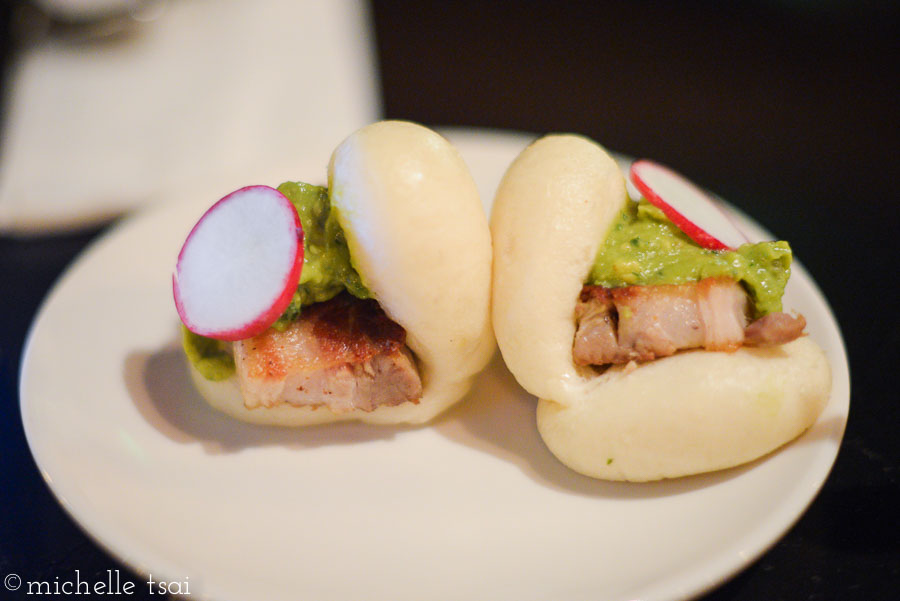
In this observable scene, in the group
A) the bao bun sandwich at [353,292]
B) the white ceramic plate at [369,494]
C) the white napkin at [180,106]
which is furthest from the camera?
the white napkin at [180,106]

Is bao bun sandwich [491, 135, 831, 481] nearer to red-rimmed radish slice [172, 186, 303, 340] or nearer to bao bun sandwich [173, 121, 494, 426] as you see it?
bao bun sandwich [173, 121, 494, 426]

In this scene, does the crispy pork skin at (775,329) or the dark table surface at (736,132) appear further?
the dark table surface at (736,132)

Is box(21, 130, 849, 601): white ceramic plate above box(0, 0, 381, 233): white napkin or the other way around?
the other way around

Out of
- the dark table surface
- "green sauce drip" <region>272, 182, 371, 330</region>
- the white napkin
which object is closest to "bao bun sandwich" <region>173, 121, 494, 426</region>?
"green sauce drip" <region>272, 182, 371, 330</region>

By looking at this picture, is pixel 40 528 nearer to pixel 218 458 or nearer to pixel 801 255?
pixel 218 458

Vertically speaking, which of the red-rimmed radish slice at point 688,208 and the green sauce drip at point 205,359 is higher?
the red-rimmed radish slice at point 688,208

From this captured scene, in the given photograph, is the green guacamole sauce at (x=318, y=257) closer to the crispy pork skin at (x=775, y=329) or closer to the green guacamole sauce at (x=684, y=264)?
the green guacamole sauce at (x=684, y=264)

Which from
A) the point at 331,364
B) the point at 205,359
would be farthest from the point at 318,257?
the point at 205,359

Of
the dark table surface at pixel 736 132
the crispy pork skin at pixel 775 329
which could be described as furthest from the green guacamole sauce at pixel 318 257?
the crispy pork skin at pixel 775 329
